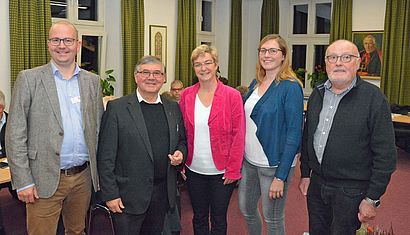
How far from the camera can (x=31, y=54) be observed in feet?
18.9

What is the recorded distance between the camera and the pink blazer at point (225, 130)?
258 centimetres

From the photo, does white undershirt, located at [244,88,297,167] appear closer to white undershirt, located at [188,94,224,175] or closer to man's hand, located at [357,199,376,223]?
white undershirt, located at [188,94,224,175]

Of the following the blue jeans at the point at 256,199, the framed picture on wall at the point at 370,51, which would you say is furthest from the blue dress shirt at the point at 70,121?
the framed picture on wall at the point at 370,51

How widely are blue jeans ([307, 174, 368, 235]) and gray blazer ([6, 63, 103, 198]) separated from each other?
148 cm

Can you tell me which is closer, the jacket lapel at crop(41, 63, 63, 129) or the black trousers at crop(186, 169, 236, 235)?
the jacket lapel at crop(41, 63, 63, 129)

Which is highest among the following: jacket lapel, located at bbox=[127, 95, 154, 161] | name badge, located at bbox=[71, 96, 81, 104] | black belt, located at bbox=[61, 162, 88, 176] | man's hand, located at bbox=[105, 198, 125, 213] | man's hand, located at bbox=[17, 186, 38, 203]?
name badge, located at bbox=[71, 96, 81, 104]

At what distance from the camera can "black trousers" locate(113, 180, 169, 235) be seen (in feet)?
7.80

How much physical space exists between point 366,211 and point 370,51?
7.00 metres

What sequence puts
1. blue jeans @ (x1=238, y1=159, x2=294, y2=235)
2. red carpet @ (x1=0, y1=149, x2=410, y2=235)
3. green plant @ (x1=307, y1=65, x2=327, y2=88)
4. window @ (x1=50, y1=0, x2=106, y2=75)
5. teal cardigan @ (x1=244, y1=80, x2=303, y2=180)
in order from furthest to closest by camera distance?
green plant @ (x1=307, y1=65, x2=327, y2=88) < window @ (x1=50, y1=0, x2=106, y2=75) < red carpet @ (x1=0, y1=149, x2=410, y2=235) < blue jeans @ (x1=238, y1=159, x2=294, y2=235) < teal cardigan @ (x1=244, y1=80, x2=303, y2=180)

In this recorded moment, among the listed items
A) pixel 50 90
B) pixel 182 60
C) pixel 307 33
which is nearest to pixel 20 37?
pixel 182 60

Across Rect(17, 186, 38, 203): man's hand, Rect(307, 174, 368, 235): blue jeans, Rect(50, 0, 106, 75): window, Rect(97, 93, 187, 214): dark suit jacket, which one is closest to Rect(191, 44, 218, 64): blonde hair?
Rect(97, 93, 187, 214): dark suit jacket

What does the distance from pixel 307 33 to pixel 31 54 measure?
20.3 ft

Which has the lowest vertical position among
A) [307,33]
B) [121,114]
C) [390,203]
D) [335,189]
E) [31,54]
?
[390,203]

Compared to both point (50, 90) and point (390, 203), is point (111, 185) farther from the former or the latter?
point (390, 203)
